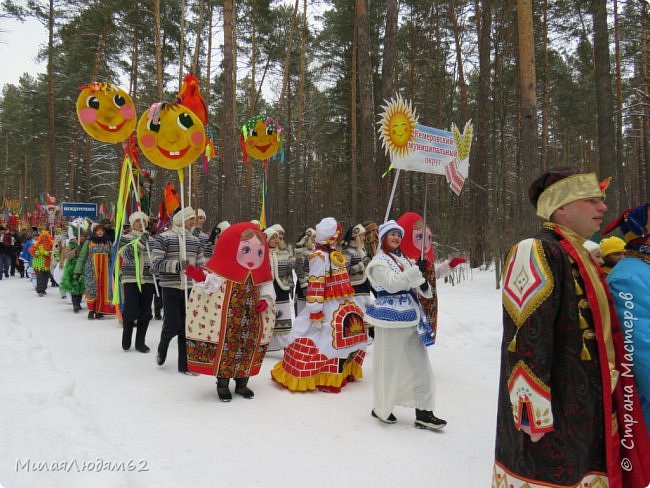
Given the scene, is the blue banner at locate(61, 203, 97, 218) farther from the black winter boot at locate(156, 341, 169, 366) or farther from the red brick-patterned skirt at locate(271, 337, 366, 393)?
the red brick-patterned skirt at locate(271, 337, 366, 393)

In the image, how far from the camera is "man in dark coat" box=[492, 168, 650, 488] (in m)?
2.01

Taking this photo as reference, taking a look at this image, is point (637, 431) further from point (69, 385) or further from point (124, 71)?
point (124, 71)

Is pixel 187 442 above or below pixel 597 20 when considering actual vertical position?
below

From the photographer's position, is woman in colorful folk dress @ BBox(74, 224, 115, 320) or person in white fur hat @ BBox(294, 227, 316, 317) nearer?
person in white fur hat @ BBox(294, 227, 316, 317)

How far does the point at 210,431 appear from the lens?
4.17 meters

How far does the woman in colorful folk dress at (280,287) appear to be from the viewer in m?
7.15

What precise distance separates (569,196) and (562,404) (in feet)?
3.03

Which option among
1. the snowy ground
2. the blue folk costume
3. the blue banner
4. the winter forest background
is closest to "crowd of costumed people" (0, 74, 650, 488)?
the blue folk costume

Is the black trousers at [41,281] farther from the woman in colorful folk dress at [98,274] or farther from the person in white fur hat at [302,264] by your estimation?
the person in white fur hat at [302,264]

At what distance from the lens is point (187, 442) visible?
12.8ft

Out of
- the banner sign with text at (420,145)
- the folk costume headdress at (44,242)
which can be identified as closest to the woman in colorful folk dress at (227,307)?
the banner sign with text at (420,145)

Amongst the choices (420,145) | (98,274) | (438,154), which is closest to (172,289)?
(420,145)

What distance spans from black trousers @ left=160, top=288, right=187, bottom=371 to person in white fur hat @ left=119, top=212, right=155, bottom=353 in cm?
121

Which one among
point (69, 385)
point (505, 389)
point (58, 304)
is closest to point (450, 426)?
point (505, 389)
